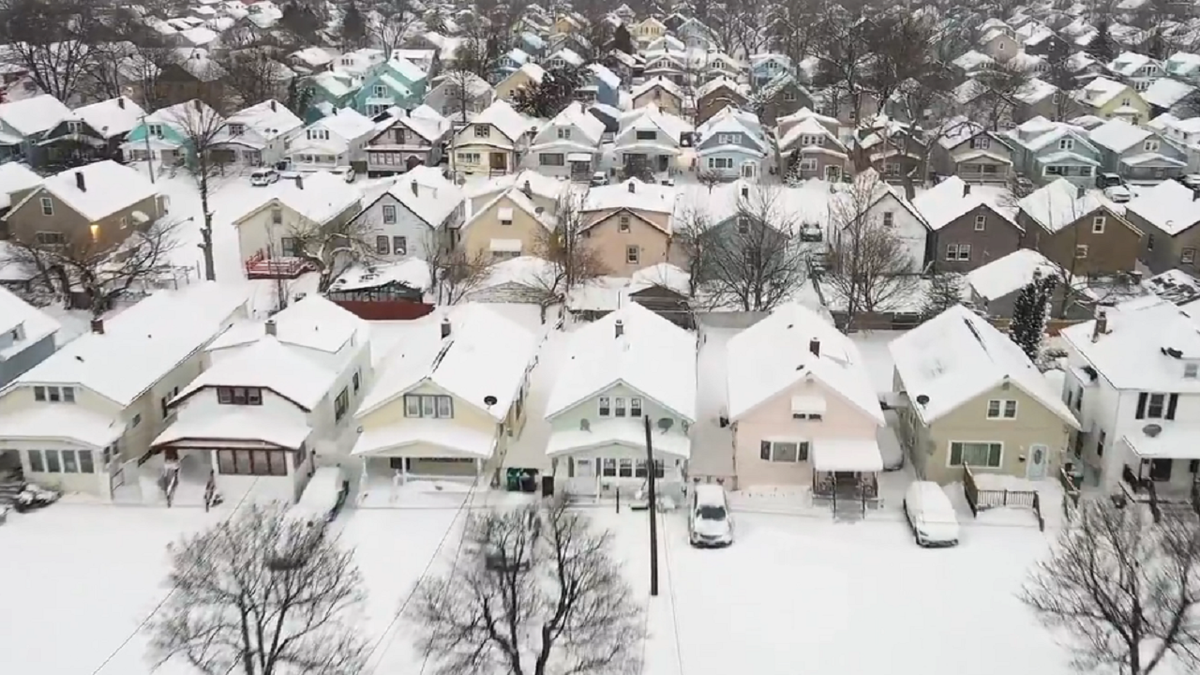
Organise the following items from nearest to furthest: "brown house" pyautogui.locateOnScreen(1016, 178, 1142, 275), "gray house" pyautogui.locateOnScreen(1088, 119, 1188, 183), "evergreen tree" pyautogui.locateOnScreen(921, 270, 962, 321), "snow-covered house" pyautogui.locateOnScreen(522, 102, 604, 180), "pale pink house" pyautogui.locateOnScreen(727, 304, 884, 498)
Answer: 1. "pale pink house" pyautogui.locateOnScreen(727, 304, 884, 498)
2. "evergreen tree" pyautogui.locateOnScreen(921, 270, 962, 321)
3. "brown house" pyautogui.locateOnScreen(1016, 178, 1142, 275)
4. "snow-covered house" pyautogui.locateOnScreen(522, 102, 604, 180)
5. "gray house" pyautogui.locateOnScreen(1088, 119, 1188, 183)

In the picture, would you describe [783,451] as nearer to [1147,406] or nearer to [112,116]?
[1147,406]

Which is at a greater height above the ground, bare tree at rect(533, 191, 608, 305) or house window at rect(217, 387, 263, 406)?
bare tree at rect(533, 191, 608, 305)

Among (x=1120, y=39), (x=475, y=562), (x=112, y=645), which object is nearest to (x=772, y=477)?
(x=475, y=562)

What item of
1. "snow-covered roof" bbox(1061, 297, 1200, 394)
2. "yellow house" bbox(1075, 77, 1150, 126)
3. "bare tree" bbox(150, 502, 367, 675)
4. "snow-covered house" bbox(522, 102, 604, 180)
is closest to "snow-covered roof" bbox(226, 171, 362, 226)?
"snow-covered house" bbox(522, 102, 604, 180)

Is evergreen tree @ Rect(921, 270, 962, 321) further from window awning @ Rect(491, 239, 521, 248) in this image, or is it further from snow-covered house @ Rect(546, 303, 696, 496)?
window awning @ Rect(491, 239, 521, 248)

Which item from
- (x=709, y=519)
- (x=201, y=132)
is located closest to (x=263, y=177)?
(x=201, y=132)
